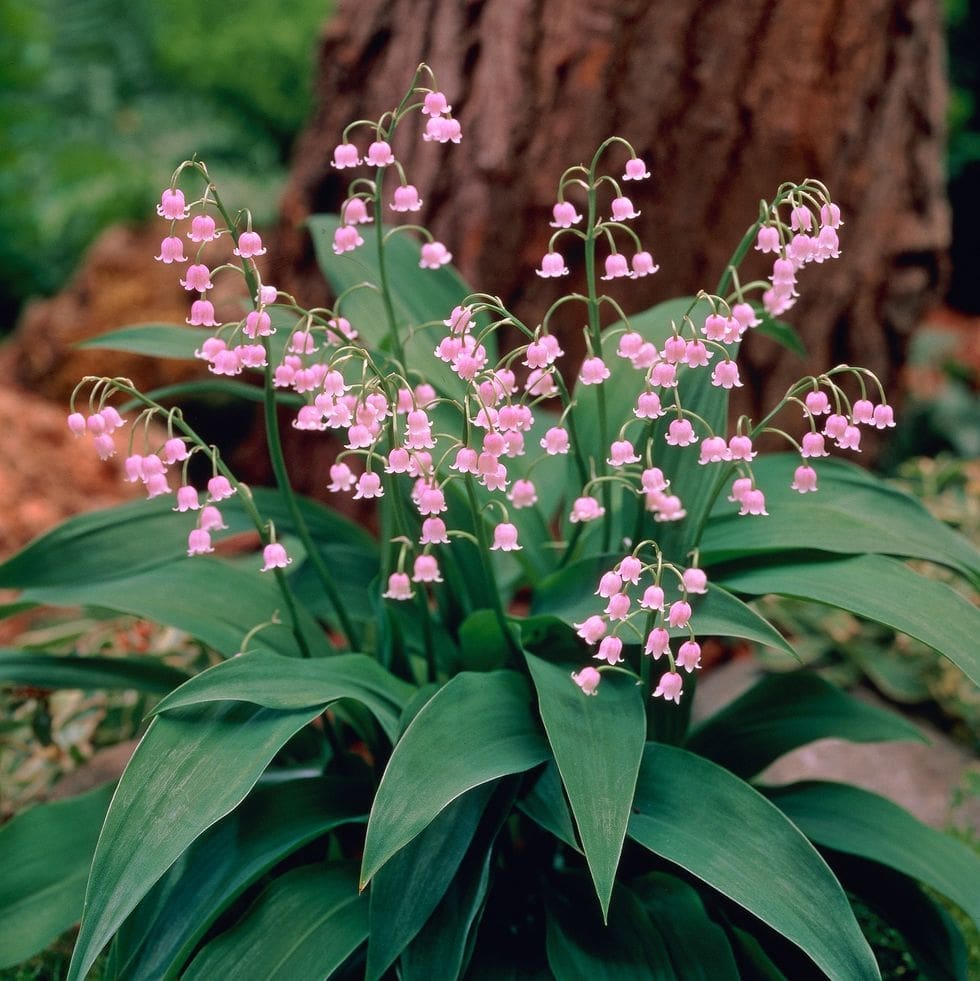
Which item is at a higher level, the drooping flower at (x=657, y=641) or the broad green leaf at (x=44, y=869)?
the drooping flower at (x=657, y=641)

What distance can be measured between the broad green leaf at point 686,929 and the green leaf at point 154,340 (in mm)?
1187

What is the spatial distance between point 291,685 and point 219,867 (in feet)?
1.00

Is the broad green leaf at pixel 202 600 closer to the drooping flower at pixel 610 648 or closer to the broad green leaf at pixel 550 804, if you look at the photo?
the broad green leaf at pixel 550 804

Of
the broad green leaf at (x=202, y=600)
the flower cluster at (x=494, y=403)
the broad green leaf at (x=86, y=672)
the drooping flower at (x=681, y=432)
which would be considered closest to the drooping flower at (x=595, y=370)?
the flower cluster at (x=494, y=403)

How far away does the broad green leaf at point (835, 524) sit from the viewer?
5.44 ft

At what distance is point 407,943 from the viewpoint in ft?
4.74

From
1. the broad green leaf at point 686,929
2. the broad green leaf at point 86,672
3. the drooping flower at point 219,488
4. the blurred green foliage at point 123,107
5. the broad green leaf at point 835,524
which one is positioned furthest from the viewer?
the blurred green foliage at point 123,107

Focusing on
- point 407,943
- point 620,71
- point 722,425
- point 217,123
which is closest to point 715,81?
point 620,71

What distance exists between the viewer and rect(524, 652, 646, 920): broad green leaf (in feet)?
4.28

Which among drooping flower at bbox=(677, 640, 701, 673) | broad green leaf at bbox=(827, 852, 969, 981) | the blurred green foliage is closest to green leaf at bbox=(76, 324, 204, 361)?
drooping flower at bbox=(677, 640, 701, 673)

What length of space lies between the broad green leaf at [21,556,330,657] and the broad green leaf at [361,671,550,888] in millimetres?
383

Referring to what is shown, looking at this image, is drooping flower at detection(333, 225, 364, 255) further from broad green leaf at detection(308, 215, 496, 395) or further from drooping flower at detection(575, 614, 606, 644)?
drooping flower at detection(575, 614, 606, 644)

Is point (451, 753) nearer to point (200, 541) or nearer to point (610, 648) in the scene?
point (610, 648)

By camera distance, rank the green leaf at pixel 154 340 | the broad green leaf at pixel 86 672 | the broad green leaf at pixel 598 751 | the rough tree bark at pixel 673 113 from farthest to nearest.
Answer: the rough tree bark at pixel 673 113, the green leaf at pixel 154 340, the broad green leaf at pixel 86 672, the broad green leaf at pixel 598 751
